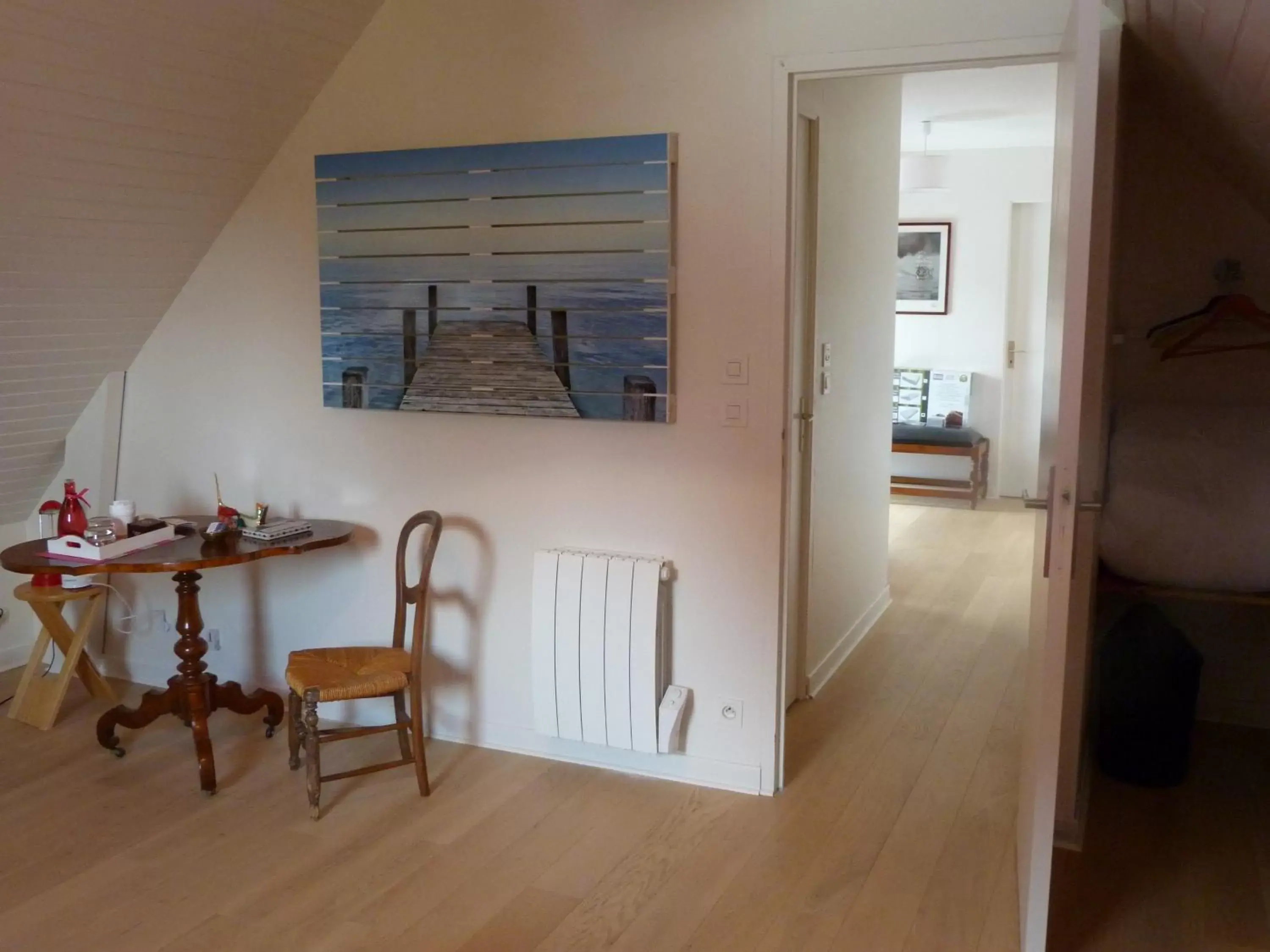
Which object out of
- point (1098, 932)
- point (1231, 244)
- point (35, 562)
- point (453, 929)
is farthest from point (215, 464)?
point (1231, 244)

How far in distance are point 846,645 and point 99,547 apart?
2636mm

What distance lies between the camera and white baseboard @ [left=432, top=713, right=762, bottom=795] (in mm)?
3086

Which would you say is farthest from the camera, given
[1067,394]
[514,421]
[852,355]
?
[852,355]

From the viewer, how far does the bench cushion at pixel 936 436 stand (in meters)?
7.15

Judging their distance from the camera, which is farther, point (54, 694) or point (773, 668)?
point (54, 694)

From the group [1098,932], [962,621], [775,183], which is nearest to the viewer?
[1098,932]

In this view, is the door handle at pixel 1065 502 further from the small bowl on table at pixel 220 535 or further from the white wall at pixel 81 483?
the white wall at pixel 81 483

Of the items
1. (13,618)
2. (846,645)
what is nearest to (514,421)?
(846,645)

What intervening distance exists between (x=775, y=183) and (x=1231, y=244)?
1463 mm

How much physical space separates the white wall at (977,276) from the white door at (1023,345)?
0.06m

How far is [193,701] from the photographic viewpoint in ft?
10.2

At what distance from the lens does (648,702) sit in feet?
10.0

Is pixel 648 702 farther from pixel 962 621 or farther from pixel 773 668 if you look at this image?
pixel 962 621

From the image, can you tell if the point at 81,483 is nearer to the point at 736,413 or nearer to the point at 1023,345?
the point at 736,413
